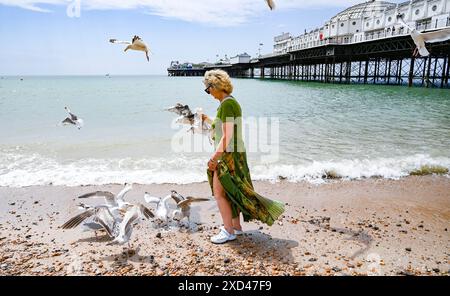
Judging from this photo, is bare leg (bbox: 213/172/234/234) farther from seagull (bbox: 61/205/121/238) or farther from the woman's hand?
seagull (bbox: 61/205/121/238)

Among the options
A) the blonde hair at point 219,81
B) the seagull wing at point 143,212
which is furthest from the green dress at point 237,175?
the seagull wing at point 143,212

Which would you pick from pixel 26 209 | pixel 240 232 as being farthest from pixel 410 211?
pixel 26 209

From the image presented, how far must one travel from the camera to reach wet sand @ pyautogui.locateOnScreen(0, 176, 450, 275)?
3.43 meters

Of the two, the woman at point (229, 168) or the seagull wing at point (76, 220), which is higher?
the woman at point (229, 168)

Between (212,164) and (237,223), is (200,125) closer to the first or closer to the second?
(212,164)

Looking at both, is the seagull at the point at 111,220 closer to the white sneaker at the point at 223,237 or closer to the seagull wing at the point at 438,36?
the white sneaker at the point at 223,237

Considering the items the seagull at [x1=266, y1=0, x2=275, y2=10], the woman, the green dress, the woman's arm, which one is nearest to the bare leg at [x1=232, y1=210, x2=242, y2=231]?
the woman

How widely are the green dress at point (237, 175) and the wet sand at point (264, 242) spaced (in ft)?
1.44

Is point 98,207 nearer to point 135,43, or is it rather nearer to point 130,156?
point 135,43

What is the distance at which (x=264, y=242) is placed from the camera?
3992 mm

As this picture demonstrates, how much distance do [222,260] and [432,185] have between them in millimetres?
4845

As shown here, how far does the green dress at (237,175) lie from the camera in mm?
3521

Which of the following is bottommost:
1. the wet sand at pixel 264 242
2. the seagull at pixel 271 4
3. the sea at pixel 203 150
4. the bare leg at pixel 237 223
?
the sea at pixel 203 150

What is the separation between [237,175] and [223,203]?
371mm
